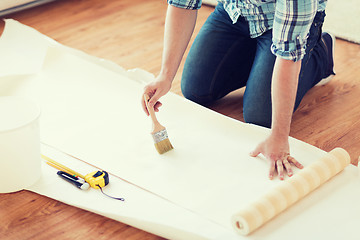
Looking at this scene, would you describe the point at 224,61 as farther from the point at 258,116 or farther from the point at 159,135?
the point at 159,135

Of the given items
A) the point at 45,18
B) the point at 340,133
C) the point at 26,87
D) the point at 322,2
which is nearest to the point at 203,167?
the point at 340,133

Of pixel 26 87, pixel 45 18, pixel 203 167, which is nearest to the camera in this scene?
pixel 203 167

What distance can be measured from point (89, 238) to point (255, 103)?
0.73 meters

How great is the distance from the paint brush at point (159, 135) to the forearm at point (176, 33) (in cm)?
17

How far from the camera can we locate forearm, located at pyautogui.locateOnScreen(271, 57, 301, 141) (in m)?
1.37

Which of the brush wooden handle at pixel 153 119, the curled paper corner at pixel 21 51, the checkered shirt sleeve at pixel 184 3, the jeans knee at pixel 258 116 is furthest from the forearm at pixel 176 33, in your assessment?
the curled paper corner at pixel 21 51

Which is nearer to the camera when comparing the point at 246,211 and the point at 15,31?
the point at 246,211

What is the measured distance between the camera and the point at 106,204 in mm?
1365

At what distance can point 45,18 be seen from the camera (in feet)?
9.50

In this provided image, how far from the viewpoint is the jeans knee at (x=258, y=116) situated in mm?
1712

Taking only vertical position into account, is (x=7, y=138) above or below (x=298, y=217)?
above

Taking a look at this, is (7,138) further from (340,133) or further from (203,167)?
(340,133)

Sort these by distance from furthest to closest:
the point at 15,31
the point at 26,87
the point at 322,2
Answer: the point at 15,31 < the point at 26,87 < the point at 322,2

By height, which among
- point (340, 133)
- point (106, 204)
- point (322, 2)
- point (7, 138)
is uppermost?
point (322, 2)
